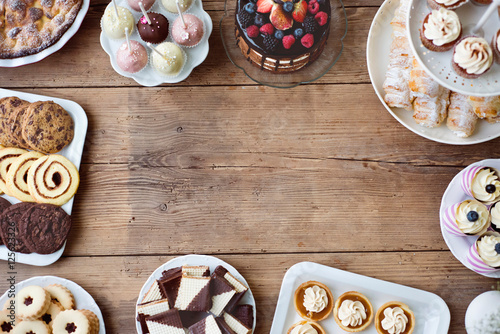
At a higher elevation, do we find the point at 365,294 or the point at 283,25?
the point at 283,25

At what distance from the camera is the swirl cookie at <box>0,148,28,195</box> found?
154cm

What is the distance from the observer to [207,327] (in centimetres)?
143

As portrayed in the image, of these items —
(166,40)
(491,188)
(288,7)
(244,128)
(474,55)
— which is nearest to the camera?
(474,55)

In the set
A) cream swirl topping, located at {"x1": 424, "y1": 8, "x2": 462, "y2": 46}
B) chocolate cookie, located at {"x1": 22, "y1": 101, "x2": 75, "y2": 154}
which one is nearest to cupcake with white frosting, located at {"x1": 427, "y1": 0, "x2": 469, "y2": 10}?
cream swirl topping, located at {"x1": 424, "y1": 8, "x2": 462, "y2": 46}

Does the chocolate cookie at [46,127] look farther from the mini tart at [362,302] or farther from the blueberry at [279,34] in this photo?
the mini tart at [362,302]

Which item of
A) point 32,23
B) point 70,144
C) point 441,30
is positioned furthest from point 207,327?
point 32,23

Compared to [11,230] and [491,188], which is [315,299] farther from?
[11,230]

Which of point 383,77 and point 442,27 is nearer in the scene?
point 442,27

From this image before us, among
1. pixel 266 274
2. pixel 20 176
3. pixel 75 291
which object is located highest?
pixel 20 176

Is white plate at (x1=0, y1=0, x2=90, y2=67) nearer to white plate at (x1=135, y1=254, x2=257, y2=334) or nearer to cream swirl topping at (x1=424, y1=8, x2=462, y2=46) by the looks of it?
white plate at (x1=135, y1=254, x2=257, y2=334)

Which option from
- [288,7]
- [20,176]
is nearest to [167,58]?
[288,7]

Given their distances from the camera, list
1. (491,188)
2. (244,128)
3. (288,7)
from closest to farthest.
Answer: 1. (288,7)
2. (491,188)
3. (244,128)

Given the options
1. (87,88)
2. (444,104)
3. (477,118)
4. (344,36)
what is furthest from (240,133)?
(477,118)

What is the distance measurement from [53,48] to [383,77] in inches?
47.8
